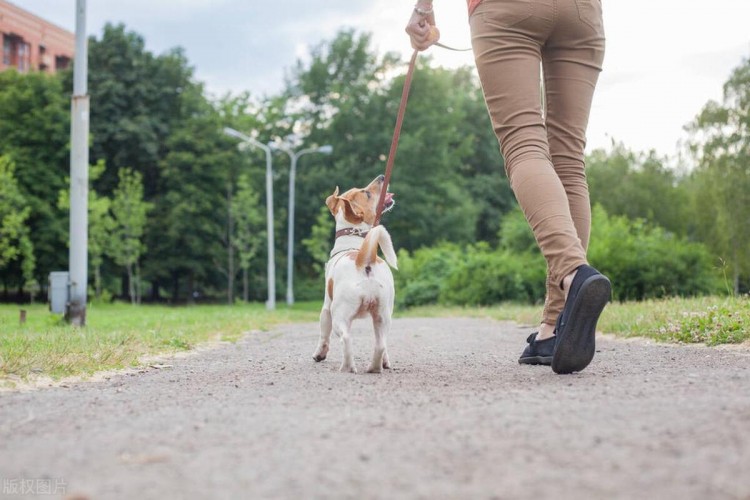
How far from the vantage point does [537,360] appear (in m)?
4.28

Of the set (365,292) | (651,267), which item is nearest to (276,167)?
(651,267)

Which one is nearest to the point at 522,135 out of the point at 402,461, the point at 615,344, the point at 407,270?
the point at 402,461

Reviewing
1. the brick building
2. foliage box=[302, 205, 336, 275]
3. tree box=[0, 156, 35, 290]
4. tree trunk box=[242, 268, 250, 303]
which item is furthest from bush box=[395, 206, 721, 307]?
the brick building

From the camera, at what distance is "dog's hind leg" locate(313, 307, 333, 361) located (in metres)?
5.30

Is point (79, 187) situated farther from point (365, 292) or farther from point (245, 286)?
point (245, 286)

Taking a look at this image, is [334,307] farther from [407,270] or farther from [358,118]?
[358,118]

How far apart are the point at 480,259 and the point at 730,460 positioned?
775 inches

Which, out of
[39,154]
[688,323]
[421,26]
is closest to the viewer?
[421,26]

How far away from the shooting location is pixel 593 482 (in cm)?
181

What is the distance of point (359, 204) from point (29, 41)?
52.5 metres

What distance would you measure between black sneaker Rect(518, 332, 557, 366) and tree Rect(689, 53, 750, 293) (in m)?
30.7

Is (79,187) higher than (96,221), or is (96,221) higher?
(96,221)

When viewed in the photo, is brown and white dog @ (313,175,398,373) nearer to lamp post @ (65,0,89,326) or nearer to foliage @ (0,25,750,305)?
lamp post @ (65,0,89,326)
